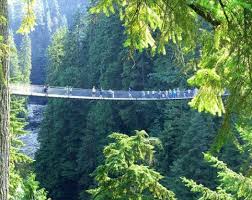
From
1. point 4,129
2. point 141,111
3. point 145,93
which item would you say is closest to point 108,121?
point 141,111

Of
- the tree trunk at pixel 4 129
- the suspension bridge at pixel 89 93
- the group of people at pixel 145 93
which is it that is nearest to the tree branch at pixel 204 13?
the tree trunk at pixel 4 129

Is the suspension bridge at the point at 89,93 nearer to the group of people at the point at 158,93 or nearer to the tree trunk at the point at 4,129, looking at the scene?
the group of people at the point at 158,93

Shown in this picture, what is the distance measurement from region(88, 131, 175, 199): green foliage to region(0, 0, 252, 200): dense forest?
0.01 meters

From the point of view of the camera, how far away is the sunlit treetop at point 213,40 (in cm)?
175

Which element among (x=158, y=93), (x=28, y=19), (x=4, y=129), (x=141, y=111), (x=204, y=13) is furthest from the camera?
(x=141, y=111)

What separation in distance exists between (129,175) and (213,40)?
9.98 feet

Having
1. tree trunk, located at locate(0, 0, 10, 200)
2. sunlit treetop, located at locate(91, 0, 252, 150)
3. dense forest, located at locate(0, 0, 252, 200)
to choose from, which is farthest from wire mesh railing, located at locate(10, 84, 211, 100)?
sunlit treetop, located at locate(91, 0, 252, 150)

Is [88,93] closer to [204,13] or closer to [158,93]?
[158,93]

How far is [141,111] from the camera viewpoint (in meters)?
24.0

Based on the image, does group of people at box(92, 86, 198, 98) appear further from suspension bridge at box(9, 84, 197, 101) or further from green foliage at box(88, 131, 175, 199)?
green foliage at box(88, 131, 175, 199)

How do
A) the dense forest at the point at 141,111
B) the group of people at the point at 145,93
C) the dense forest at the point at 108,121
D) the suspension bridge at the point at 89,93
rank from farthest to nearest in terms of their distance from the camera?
the dense forest at the point at 108,121
the group of people at the point at 145,93
the suspension bridge at the point at 89,93
the dense forest at the point at 141,111

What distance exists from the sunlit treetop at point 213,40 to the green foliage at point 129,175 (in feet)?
8.55

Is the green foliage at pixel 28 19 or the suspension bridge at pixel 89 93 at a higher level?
the green foliage at pixel 28 19

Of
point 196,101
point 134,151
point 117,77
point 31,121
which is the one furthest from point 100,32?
point 196,101
